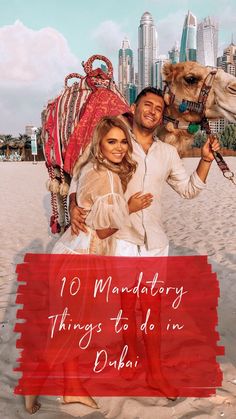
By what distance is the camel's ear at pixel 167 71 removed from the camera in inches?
84.1

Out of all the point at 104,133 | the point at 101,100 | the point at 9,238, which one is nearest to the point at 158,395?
the point at 104,133

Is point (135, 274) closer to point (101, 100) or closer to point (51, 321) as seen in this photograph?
point (51, 321)

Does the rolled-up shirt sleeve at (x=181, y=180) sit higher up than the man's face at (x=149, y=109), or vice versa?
the man's face at (x=149, y=109)

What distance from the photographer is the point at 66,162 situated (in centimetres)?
273

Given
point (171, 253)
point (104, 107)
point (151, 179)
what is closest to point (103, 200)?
point (151, 179)

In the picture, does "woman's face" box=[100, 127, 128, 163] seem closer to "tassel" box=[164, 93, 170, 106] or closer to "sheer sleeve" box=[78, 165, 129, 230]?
"sheer sleeve" box=[78, 165, 129, 230]

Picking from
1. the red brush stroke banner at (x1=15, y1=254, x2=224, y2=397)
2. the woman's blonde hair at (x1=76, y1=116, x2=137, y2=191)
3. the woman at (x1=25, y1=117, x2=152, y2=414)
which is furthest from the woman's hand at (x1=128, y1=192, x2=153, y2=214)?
the red brush stroke banner at (x1=15, y1=254, x2=224, y2=397)

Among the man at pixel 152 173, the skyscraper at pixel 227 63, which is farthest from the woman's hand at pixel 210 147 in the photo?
the skyscraper at pixel 227 63

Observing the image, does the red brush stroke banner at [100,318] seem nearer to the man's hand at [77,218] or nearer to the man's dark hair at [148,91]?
the man's hand at [77,218]

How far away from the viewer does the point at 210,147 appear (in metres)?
1.83

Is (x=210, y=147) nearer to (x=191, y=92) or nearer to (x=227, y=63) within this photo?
(x=191, y=92)

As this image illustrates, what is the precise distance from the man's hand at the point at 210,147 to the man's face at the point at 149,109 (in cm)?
23

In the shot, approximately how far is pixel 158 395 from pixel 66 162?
147cm

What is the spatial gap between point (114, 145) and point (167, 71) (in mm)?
693
